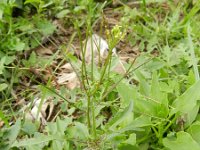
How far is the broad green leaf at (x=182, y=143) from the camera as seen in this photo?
52.4 inches

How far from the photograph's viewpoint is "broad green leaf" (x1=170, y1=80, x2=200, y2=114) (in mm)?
1426

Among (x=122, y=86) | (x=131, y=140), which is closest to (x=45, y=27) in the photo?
(x=122, y=86)

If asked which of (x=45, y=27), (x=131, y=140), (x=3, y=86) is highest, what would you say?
(x=45, y=27)

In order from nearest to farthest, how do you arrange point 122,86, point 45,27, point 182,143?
point 182,143
point 122,86
point 45,27

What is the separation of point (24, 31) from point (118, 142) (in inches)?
38.4

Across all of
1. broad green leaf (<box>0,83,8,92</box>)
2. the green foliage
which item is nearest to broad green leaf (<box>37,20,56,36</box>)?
the green foliage

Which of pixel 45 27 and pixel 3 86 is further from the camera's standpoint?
pixel 45 27

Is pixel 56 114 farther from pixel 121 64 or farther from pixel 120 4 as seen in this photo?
pixel 120 4

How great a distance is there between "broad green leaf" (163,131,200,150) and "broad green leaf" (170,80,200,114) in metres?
0.10

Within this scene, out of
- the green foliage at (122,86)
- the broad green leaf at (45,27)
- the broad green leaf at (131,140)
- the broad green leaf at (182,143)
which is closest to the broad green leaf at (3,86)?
the green foliage at (122,86)

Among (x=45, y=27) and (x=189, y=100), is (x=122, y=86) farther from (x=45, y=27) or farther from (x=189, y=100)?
(x=45, y=27)

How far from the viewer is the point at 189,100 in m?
1.44

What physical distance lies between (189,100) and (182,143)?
6.4 inches

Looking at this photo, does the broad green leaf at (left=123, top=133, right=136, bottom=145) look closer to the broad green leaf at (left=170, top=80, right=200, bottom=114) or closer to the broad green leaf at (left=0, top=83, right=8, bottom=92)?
the broad green leaf at (left=170, top=80, right=200, bottom=114)
